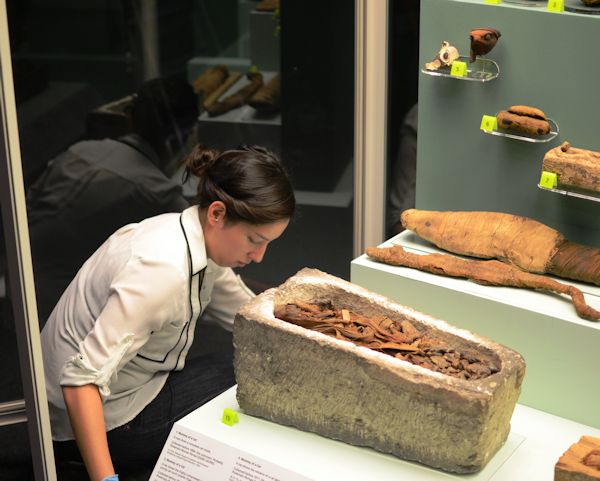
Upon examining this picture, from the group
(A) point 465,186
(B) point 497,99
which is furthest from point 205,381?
(B) point 497,99

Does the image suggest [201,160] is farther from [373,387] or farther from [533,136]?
[533,136]

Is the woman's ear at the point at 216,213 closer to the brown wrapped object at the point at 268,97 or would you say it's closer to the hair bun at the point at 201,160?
the hair bun at the point at 201,160

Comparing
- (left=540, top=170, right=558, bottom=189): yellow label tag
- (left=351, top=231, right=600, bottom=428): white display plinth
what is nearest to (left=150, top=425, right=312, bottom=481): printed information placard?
(left=351, top=231, right=600, bottom=428): white display plinth

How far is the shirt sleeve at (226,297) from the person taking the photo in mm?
3188

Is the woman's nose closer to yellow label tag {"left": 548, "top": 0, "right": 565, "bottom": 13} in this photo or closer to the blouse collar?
the blouse collar

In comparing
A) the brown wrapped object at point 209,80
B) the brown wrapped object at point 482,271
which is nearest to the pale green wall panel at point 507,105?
the brown wrapped object at point 482,271

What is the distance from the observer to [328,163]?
4.15 m

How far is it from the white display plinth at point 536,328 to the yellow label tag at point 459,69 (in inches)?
25.4


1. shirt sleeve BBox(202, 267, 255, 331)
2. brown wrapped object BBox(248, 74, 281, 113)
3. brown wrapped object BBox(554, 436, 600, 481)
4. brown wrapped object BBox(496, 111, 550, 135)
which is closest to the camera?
brown wrapped object BBox(554, 436, 600, 481)

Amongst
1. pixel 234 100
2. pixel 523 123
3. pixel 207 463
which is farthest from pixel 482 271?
pixel 234 100

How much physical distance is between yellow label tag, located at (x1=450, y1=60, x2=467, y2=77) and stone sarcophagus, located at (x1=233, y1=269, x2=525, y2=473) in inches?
30.9

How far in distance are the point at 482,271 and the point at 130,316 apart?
106cm

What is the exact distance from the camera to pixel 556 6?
2.66 meters

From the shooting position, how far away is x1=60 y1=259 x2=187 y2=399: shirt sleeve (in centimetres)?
251
